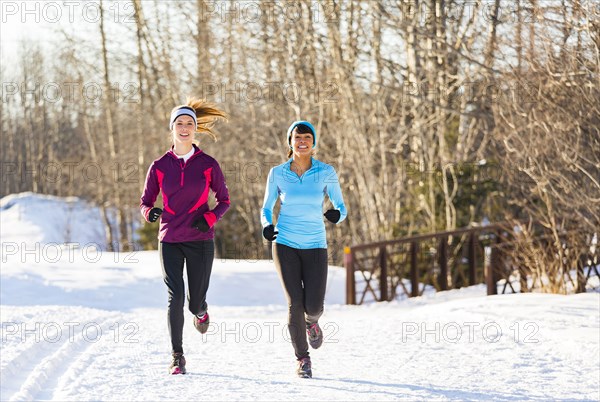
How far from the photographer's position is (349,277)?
1527 cm

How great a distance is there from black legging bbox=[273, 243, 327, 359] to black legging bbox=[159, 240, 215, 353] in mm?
553

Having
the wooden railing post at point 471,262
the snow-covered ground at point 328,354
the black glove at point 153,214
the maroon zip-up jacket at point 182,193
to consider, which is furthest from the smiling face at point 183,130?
the wooden railing post at point 471,262

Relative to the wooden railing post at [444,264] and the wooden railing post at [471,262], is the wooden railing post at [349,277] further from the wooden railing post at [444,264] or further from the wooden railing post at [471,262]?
the wooden railing post at [471,262]

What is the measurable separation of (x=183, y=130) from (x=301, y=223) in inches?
44.4

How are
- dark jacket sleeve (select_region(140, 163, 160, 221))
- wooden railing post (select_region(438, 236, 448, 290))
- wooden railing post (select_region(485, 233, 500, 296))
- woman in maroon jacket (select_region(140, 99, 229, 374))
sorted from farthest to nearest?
wooden railing post (select_region(438, 236, 448, 290)), wooden railing post (select_region(485, 233, 500, 296)), dark jacket sleeve (select_region(140, 163, 160, 221)), woman in maroon jacket (select_region(140, 99, 229, 374))

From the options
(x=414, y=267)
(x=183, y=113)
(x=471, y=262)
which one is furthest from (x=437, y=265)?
(x=183, y=113)

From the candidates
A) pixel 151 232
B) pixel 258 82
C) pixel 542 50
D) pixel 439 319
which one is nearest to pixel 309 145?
pixel 439 319

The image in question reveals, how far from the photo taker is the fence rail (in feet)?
47.6

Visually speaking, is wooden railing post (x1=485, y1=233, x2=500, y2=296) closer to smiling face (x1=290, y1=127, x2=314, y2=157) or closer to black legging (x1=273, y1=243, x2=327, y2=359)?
black legging (x1=273, y1=243, x2=327, y2=359)

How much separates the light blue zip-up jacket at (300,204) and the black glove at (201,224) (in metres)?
0.41

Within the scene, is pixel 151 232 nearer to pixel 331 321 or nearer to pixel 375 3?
pixel 375 3

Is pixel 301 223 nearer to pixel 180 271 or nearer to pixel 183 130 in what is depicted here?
pixel 180 271

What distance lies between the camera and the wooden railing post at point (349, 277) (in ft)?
49.6

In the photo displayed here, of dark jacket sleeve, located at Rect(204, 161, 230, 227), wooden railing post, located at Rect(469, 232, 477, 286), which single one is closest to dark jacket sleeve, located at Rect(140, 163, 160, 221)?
dark jacket sleeve, located at Rect(204, 161, 230, 227)
